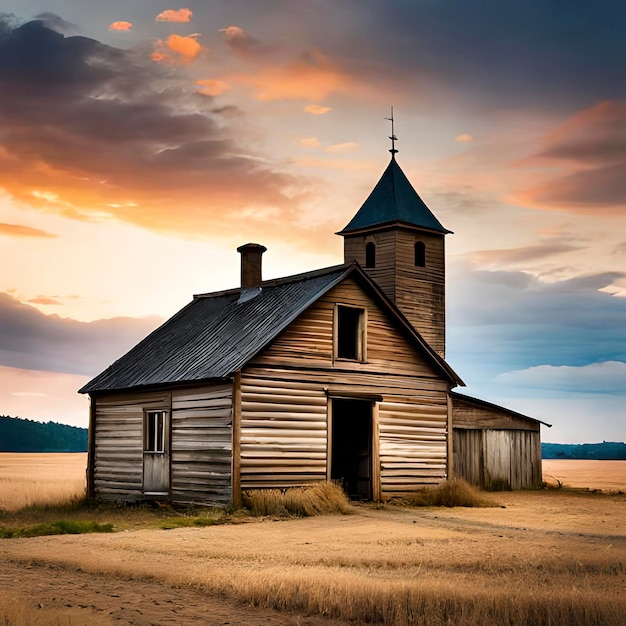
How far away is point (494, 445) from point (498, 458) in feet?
1.73

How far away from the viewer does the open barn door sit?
27297mm

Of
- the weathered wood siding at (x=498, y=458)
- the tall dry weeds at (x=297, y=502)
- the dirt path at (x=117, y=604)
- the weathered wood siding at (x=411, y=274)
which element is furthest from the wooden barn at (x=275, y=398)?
the dirt path at (x=117, y=604)

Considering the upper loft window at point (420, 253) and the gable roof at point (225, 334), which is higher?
the upper loft window at point (420, 253)

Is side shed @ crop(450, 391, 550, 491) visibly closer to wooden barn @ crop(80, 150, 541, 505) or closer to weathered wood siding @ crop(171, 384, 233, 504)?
wooden barn @ crop(80, 150, 541, 505)

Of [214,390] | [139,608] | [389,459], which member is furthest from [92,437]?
[139,608]

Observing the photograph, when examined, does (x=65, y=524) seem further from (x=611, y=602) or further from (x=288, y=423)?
(x=611, y=602)

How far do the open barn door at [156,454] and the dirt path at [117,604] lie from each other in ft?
41.9

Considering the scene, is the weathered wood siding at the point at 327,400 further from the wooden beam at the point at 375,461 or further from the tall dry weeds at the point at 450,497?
the tall dry weeds at the point at 450,497

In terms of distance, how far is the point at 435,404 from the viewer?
30.3 m

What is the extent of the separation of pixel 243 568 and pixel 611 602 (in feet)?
18.0

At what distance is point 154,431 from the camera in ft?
93.1

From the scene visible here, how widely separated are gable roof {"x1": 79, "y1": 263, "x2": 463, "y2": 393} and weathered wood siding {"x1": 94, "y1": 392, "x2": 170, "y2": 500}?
539 mm

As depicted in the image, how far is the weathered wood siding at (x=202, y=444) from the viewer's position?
81.6 ft

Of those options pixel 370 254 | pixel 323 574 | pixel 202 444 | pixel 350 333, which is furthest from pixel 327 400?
pixel 370 254
